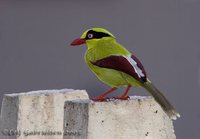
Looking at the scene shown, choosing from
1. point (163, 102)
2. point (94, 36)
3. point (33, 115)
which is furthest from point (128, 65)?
point (33, 115)

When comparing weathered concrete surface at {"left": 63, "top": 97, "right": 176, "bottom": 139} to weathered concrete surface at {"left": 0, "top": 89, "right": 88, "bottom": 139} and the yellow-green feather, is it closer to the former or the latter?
the yellow-green feather

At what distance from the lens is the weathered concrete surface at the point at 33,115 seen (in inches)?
159

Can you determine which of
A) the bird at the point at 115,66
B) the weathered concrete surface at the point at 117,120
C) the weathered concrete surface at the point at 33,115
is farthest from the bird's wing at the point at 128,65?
the weathered concrete surface at the point at 33,115

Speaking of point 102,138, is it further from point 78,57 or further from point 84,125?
point 78,57

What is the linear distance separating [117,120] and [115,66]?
1.01 feet

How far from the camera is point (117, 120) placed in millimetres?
3834

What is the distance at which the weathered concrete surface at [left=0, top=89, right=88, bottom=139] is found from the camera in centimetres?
405

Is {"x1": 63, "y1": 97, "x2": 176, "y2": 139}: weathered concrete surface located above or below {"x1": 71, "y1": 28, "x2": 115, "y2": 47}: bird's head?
below

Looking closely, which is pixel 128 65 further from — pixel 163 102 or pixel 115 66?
pixel 163 102

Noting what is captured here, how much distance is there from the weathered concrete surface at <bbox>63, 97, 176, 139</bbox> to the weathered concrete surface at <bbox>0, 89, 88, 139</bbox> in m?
0.35

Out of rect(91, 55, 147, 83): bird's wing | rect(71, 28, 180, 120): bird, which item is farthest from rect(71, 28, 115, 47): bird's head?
rect(91, 55, 147, 83): bird's wing

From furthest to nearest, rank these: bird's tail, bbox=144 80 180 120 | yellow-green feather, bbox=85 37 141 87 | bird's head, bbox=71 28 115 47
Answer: bird's head, bbox=71 28 115 47 → yellow-green feather, bbox=85 37 141 87 → bird's tail, bbox=144 80 180 120

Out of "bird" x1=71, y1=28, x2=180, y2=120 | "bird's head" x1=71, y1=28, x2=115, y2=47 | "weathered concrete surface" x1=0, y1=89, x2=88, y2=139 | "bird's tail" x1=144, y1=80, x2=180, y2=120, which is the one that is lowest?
"weathered concrete surface" x1=0, y1=89, x2=88, y2=139

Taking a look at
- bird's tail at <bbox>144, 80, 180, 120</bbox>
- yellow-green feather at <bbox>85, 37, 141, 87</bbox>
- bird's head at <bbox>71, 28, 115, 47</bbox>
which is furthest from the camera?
bird's head at <bbox>71, 28, 115, 47</bbox>
